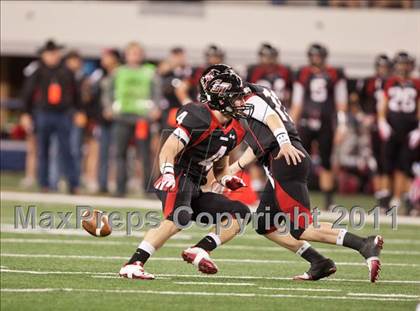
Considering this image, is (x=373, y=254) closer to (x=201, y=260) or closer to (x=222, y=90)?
(x=201, y=260)

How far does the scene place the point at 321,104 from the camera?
607 inches

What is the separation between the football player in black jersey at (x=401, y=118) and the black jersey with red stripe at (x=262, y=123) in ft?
22.4

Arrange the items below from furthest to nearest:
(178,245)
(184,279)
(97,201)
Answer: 1. (97,201)
2. (178,245)
3. (184,279)

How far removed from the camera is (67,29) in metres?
20.4

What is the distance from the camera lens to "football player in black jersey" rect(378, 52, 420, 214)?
1555cm

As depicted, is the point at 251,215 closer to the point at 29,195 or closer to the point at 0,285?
the point at 0,285

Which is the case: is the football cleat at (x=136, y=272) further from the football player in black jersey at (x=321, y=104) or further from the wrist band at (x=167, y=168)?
the football player in black jersey at (x=321, y=104)

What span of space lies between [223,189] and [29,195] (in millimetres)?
6969

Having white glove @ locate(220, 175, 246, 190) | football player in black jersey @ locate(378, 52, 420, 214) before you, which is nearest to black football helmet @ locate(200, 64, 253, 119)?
white glove @ locate(220, 175, 246, 190)

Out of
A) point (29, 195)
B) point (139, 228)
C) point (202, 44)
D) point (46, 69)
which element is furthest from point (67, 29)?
point (139, 228)

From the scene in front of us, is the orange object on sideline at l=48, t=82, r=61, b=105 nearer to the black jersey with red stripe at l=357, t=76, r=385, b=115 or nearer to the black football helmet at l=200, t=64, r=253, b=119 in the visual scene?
the black jersey with red stripe at l=357, t=76, r=385, b=115

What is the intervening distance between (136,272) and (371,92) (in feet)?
28.5

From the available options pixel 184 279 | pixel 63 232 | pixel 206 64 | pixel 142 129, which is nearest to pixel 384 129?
pixel 206 64

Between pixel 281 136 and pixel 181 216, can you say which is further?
pixel 281 136
